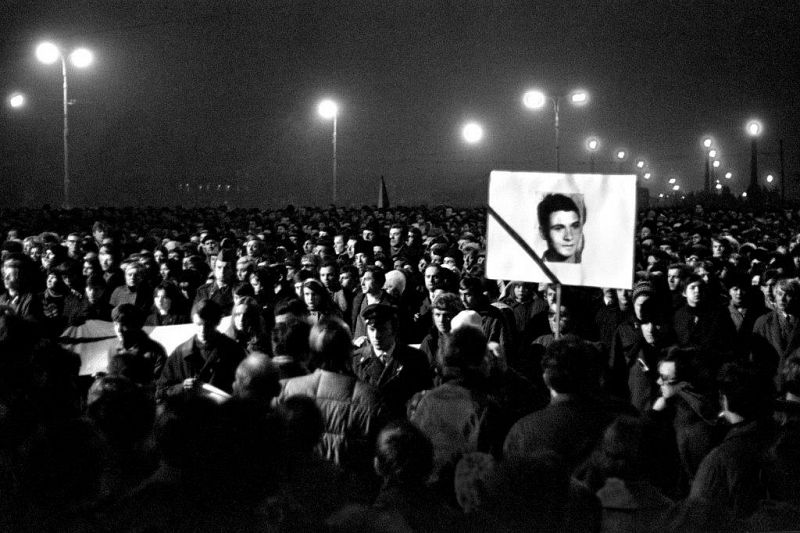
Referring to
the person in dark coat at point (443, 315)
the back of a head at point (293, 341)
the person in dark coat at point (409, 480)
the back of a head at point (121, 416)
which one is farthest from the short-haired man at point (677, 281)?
the back of a head at point (121, 416)

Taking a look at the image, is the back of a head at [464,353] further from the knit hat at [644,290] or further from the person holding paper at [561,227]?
the knit hat at [644,290]

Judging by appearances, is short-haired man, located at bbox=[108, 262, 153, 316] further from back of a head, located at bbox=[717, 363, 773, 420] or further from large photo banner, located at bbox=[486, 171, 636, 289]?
back of a head, located at bbox=[717, 363, 773, 420]

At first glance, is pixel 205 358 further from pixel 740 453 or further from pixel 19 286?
pixel 740 453

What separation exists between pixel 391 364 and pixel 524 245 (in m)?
1.19

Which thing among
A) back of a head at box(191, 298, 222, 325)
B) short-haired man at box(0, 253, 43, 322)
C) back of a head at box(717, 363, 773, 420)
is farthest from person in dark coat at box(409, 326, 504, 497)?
short-haired man at box(0, 253, 43, 322)

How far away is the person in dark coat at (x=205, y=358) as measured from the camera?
6434 mm

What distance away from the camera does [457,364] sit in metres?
4.78

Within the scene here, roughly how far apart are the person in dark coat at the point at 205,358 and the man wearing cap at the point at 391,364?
89 cm

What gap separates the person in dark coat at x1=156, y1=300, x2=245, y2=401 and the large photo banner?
1830 mm

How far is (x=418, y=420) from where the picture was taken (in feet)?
15.2

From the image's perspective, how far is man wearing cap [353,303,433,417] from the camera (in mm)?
6125

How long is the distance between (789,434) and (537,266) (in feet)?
9.00

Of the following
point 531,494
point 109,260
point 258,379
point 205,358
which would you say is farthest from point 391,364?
point 109,260

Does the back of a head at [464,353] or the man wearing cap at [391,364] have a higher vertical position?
the back of a head at [464,353]
